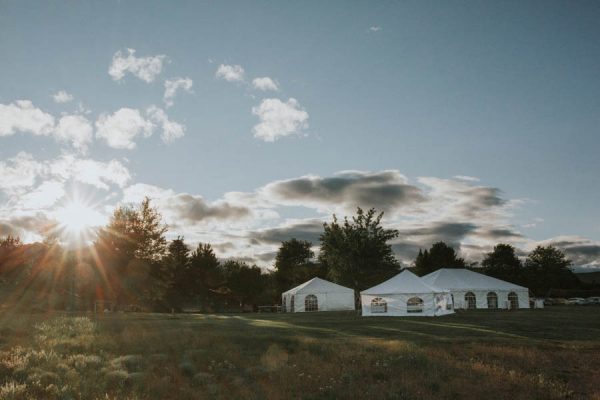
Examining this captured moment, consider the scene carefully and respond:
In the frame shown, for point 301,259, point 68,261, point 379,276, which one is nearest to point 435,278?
point 379,276

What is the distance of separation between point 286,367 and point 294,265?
8175 cm

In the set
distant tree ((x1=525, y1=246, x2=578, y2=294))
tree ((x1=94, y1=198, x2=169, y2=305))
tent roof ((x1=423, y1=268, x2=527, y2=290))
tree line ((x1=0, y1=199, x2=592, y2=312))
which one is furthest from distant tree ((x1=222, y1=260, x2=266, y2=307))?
distant tree ((x1=525, y1=246, x2=578, y2=294))

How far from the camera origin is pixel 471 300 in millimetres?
54219

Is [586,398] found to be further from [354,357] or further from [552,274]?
[552,274]

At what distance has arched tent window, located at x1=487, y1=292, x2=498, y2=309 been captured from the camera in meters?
54.6

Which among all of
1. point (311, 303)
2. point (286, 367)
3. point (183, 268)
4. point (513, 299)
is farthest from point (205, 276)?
point (286, 367)

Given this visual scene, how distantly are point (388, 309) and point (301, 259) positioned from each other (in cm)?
6500

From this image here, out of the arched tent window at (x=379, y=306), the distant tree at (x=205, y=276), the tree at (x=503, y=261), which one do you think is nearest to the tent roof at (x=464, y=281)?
the arched tent window at (x=379, y=306)

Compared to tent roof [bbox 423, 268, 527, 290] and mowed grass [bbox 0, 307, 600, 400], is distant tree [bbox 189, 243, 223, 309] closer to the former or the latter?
tent roof [bbox 423, 268, 527, 290]

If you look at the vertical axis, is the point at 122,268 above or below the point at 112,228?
below

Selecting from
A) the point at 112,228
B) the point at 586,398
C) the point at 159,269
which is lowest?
the point at 586,398

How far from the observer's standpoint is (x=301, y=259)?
350 ft

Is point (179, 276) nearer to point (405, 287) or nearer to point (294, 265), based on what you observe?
point (294, 265)

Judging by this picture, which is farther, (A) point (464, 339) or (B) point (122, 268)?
(B) point (122, 268)
